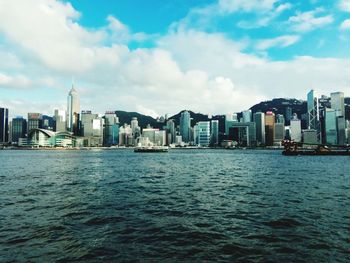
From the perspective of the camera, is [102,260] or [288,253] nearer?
[102,260]

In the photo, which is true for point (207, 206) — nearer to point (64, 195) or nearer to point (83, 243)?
point (83, 243)

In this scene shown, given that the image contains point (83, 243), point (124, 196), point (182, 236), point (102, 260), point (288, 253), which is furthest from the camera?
point (124, 196)

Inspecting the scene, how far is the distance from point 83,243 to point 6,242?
4687 millimetres

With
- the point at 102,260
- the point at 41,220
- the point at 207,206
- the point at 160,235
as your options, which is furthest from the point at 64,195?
the point at 102,260

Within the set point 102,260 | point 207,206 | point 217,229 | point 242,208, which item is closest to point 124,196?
point 207,206

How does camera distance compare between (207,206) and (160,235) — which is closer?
(160,235)

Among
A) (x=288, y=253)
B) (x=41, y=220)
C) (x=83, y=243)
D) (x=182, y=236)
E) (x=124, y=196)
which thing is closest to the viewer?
(x=288, y=253)

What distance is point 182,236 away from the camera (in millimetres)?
19672

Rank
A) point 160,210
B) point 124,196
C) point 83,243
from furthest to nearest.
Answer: point 124,196
point 160,210
point 83,243

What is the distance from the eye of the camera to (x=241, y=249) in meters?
17.1

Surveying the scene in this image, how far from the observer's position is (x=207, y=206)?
28766 millimetres

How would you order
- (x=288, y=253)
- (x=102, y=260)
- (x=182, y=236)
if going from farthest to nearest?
(x=182, y=236)
(x=288, y=253)
(x=102, y=260)

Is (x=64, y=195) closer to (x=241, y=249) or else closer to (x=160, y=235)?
(x=160, y=235)

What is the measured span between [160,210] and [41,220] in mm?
9831
